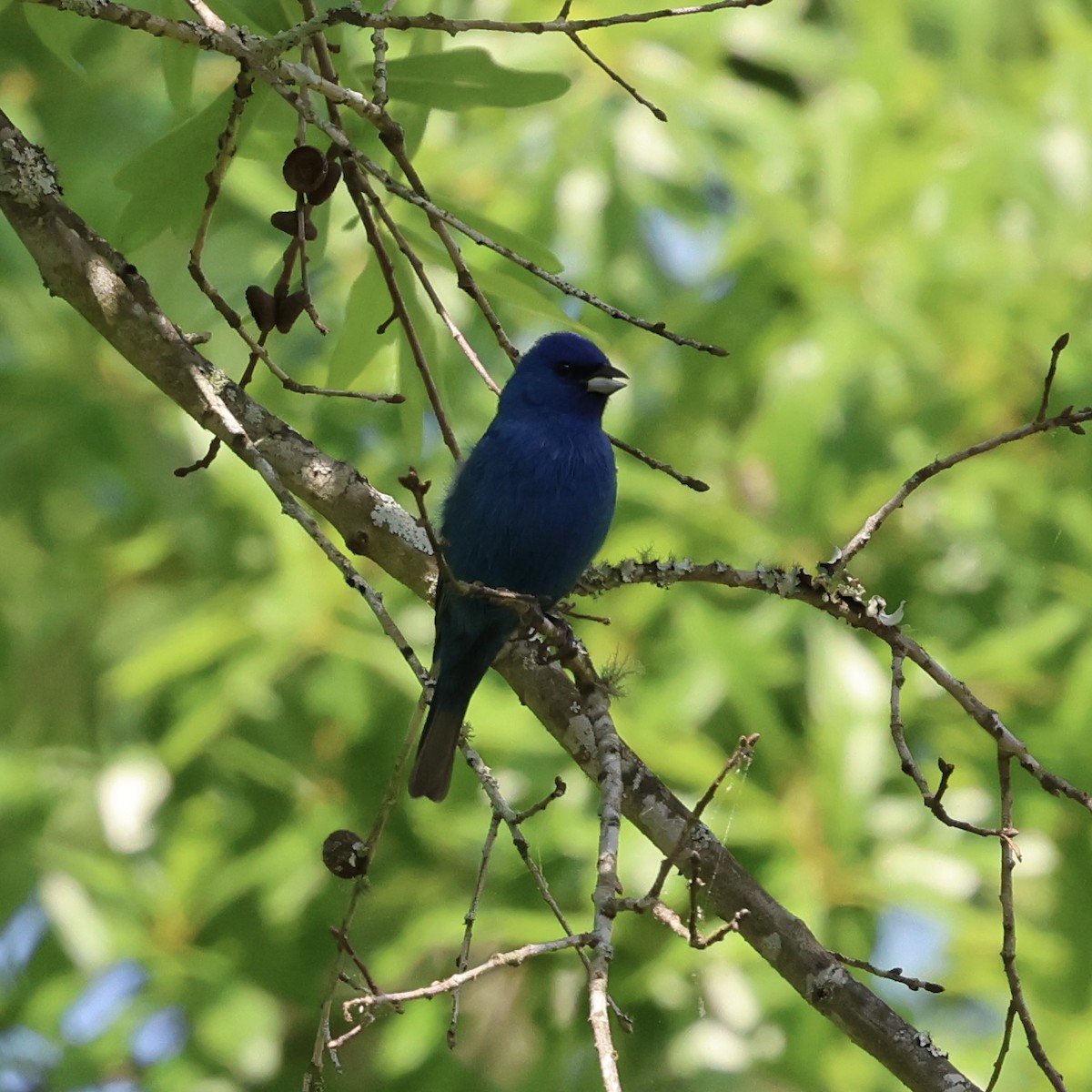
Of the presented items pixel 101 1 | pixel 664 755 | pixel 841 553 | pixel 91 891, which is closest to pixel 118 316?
pixel 101 1

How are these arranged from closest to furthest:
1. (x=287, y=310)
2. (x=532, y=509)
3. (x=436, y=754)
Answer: (x=287, y=310), (x=532, y=509), (x=436, y=754)

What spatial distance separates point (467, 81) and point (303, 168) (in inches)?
20.3

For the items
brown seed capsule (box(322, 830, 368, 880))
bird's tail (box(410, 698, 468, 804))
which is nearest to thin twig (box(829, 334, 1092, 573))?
brown seed capsule (box(322, 830, 368, 880))

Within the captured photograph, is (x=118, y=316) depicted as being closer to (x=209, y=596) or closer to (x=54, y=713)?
(x=209, y=596)

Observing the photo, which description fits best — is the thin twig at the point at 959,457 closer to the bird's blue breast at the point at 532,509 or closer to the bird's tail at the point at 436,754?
the bird's blue breast at the point at 532,509

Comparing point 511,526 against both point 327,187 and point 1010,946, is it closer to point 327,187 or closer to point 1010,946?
point 327,187

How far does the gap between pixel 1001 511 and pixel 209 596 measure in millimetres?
3401

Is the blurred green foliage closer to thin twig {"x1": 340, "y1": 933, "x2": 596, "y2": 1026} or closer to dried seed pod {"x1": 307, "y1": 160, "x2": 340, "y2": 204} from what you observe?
dried seed pod {"x1": 307, "y1": 160, "x2": 340, "y2": 204}

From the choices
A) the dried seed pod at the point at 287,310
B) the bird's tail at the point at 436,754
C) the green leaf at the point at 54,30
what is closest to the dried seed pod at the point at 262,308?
the dried seed pod at the point at 287,310

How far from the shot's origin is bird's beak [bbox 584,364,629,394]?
4.38 meters

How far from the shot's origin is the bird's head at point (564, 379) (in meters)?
4.28

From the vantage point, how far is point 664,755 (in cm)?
564

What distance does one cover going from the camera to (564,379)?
4.40 m

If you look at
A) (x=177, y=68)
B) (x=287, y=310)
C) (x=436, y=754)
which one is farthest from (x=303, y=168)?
(x=436, y=754)
